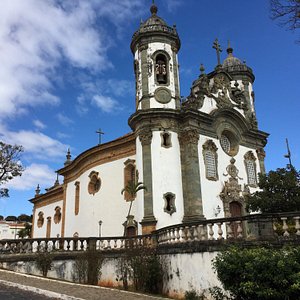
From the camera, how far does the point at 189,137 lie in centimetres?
2423

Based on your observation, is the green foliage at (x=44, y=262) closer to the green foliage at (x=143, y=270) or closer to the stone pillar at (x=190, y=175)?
the green foliage at (x=143, y=270)

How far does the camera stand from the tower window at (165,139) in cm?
2414

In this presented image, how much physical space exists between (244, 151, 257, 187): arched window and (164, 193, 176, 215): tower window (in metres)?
7.78

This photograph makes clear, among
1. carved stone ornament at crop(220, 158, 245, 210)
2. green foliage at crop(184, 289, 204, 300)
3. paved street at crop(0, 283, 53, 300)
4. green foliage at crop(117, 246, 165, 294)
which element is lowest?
green foliage at crop(184, 289, 204, 300)

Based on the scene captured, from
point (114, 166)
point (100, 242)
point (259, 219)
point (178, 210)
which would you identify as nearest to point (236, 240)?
point (259, 219)

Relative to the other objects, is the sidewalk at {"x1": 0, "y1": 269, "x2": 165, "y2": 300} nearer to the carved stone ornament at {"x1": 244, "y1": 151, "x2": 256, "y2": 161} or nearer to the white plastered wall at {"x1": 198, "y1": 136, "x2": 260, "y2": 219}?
the white plastered wall at {"x1": 198, "y1": 136, "x2": 260, "y2": 219}

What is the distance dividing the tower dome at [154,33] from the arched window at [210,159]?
26.5ft

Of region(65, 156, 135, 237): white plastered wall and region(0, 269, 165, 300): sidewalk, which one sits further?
region(65, 156, 135, 237): white plastered wall

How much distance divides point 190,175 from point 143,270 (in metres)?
9.98

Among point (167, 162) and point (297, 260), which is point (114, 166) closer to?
point (167, 162)

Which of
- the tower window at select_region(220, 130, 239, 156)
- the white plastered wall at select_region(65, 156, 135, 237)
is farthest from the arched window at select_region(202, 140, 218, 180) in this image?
the white plastered wall at select_region(65, 156, 135, 237)

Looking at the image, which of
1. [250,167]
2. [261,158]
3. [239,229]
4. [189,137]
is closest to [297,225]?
[239,229]

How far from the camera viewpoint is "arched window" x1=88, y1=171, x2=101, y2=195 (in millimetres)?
30250

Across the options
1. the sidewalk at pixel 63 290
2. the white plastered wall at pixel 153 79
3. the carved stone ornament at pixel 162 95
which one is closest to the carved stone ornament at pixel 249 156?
the white plastered wall at pixel 153 79
